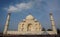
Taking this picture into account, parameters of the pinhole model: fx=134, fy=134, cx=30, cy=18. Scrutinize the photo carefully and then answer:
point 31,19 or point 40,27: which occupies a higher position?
point 31,19

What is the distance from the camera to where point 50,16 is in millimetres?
20000

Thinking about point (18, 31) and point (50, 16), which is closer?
point (18, 31)

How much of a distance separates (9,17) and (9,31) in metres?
2.55

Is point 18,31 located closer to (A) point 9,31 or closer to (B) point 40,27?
(A) point 9,31

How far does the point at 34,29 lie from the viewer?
1919 cm

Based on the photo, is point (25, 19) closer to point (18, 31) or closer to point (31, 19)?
point (31, 19)

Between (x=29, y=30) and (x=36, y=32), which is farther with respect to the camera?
(x=29, y=30)

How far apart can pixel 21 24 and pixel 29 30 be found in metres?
1.52

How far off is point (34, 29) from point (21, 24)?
199 centimetres

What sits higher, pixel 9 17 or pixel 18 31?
pixel 9 17

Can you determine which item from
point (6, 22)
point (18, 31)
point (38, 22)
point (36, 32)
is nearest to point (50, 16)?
point (38, 22)

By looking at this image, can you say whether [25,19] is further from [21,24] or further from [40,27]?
[40,27]

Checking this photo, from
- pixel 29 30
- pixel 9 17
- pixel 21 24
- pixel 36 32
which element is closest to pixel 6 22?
pixel 9 17

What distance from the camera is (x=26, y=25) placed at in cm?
1934
